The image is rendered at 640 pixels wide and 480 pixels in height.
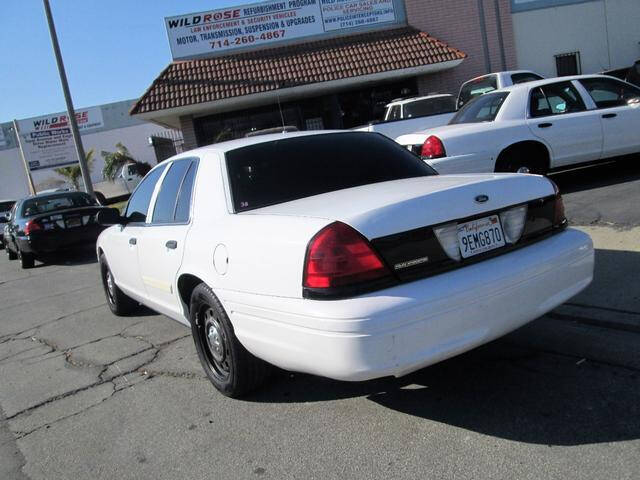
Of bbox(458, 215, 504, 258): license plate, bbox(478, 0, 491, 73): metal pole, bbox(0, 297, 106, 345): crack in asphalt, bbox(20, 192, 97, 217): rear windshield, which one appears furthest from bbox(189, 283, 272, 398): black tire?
bbox(478, 0, 491, 73): metal pole

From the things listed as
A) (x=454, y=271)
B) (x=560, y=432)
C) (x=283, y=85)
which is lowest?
(x=560, y=432)

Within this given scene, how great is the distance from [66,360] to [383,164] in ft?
10.7

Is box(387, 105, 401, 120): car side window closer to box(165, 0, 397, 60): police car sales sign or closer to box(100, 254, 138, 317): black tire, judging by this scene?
box(165, 0, 397, 60): police car sales sign

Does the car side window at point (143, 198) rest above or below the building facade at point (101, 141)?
below

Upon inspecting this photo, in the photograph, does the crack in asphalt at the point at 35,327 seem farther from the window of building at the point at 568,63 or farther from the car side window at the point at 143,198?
the window of building at the point at 568,63

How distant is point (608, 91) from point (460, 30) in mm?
12579

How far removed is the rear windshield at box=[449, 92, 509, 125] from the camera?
8.42 m

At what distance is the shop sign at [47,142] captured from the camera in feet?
127

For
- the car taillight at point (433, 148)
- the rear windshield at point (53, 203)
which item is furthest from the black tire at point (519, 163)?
the rear windshield at point (53, 203)

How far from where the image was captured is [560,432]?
2.85m

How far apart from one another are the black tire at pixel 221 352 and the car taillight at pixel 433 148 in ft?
15.8

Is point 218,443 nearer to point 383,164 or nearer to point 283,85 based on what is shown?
point 383,164

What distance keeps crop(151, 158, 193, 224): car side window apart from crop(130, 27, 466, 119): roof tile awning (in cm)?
1331

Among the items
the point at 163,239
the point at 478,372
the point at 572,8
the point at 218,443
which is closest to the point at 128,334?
the point at 163,239
